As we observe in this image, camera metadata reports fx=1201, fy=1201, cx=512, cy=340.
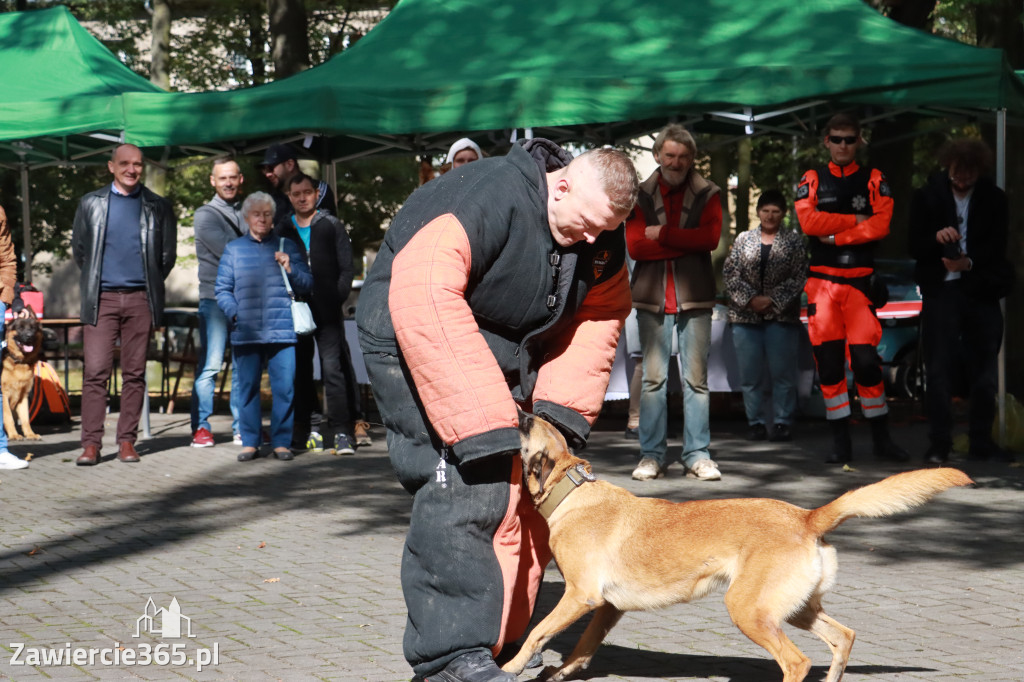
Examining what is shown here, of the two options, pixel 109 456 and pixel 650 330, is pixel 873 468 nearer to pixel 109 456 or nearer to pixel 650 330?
pixel 650 330

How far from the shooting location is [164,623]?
4816mm

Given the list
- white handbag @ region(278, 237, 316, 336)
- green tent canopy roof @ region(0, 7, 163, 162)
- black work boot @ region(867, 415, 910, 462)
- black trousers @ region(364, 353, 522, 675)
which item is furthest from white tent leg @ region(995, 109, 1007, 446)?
green tent canopy roof @ region(0, 7, 163, 162)

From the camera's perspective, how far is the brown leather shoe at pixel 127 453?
9.39 metres

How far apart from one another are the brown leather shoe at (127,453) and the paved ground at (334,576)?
4.2 inches

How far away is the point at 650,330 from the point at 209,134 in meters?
4.35

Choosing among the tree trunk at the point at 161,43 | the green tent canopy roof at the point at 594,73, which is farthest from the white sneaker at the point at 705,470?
the tree trunk at the point at 161,43

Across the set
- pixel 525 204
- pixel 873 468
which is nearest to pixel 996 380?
pixel 873 468

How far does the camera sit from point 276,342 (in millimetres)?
9258

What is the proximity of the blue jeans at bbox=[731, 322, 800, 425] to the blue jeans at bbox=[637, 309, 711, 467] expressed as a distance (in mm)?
2303

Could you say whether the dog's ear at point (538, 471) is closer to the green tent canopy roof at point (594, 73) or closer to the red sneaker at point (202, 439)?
the green tent canopy roof at point (594, 73)

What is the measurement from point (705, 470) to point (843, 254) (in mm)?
1815

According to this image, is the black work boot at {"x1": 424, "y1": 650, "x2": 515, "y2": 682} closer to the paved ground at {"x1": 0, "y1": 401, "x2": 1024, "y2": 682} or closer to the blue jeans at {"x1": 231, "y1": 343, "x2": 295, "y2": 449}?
the paved ground at {"x1": 0, "y1": 401, "x2": 1024, "y2": 682}

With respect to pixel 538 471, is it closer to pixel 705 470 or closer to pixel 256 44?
pixel 705 470

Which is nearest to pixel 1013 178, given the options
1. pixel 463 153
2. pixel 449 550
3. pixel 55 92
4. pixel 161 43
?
pixel 463 153
